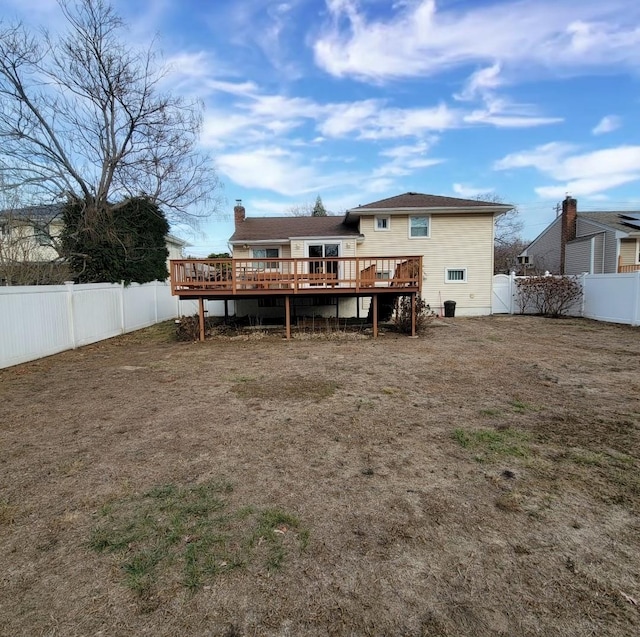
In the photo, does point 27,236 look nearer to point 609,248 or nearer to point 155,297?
point 155,297

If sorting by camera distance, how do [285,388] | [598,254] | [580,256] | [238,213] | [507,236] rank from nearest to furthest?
[285,388], [238,213], [598,254], [580,256], [507,236]

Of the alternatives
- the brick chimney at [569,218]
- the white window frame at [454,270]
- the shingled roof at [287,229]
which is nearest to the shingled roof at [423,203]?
the shingled roof at [287,229]

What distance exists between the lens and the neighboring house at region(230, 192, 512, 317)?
15.8m

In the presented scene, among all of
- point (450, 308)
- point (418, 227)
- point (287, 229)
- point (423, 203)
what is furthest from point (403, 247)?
point (287, 229)

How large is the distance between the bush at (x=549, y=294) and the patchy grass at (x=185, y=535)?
Result: 53.7 feet

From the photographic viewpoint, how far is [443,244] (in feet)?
53.1

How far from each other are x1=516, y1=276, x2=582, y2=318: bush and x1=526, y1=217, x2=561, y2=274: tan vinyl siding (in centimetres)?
972

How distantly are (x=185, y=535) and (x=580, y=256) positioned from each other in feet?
83.9

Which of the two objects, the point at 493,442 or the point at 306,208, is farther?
the point at 306,208

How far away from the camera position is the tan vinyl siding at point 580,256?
20727mm

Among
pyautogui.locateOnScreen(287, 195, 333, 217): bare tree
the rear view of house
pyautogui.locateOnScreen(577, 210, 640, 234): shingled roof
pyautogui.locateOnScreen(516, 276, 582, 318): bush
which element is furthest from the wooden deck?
pyautogui.locateOnScreen(287, 195, 333, 217): bare tree

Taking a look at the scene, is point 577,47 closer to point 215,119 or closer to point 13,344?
point 215,119

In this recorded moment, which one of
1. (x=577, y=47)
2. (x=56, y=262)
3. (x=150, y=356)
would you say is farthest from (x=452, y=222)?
(x=56, y=262)

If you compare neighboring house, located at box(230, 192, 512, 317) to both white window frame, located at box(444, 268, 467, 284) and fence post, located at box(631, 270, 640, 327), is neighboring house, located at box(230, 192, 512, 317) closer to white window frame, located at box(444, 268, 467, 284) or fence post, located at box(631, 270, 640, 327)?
white window frame, located at box(444, 268, 467, 284)
